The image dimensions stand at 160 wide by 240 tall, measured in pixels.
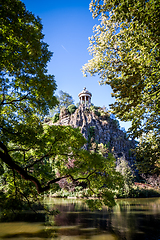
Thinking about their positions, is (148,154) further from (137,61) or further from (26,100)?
(26,100)

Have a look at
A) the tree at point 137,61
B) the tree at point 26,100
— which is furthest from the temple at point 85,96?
the tree at point 26,100

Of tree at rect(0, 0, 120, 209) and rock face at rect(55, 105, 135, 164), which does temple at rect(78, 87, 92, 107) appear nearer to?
rock face at rect(55, 105, 135, 164)

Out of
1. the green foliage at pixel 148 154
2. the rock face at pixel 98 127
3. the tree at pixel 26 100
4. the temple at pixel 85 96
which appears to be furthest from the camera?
the temple at pixel 85 96

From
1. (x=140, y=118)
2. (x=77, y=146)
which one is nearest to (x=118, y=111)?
(x=140, y=118)

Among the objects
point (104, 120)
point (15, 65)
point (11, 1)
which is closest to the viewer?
point (11, 1)

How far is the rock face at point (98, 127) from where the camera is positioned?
124 ft

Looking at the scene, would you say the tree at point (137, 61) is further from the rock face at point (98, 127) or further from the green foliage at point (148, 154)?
the rock face at point (98, 127)

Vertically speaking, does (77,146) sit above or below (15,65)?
below

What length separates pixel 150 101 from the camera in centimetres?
570

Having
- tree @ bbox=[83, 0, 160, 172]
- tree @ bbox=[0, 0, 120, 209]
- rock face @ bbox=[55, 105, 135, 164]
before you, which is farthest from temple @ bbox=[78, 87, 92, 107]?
tree @ bbox=[0, 0, 120, 209]

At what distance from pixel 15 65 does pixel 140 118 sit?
5.08 metres

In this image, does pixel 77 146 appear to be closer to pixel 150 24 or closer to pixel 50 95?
pixel 50 95

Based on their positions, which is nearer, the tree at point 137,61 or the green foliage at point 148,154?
the tree at point 137,61

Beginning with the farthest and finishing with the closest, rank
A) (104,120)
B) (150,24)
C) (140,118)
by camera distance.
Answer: (104,120) → (140,118) → (150,24)
